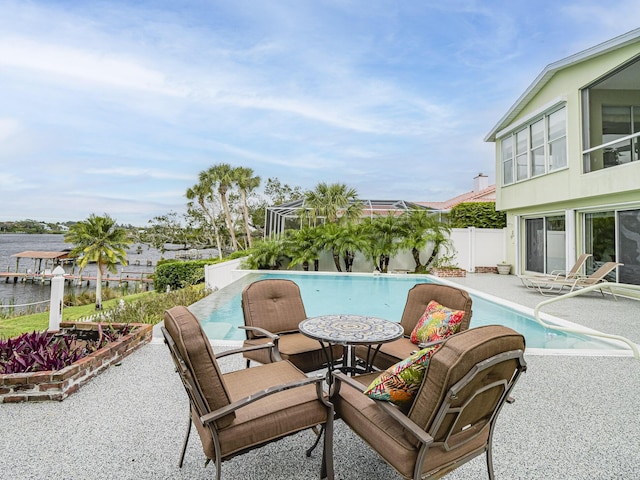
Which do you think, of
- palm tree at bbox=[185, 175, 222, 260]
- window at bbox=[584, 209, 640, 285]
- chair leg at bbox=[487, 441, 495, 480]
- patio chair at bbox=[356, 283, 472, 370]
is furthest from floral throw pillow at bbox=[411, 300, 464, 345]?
palm tree at bbox=[185, 175, 222, 260]

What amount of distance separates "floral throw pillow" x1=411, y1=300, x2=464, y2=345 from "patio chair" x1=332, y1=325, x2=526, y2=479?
128 centimetres

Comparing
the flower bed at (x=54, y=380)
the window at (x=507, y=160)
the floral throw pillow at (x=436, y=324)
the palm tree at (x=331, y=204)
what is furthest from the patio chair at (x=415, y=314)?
the palm tree at (x=331, y=204)

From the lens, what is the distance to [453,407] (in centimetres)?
173

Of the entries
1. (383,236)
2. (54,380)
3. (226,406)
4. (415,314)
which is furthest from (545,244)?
(54,380)

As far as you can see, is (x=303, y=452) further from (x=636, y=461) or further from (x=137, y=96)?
(x=137, y=96)

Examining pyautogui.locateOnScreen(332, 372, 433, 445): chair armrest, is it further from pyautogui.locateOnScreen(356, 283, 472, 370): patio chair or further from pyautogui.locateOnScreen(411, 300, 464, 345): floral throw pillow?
pyautogui.locateOnScreen(411, 300, 464, 345): floral throw pillow

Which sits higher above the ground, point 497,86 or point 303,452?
point 497,86

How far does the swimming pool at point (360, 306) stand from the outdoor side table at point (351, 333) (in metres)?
2.47

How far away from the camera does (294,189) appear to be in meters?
36.4

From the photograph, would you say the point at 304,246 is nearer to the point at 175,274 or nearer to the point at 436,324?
the point at 175,274

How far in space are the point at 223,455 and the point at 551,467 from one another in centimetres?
220

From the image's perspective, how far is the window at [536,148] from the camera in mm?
11008

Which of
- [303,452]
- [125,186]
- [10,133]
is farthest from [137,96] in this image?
[125,186]

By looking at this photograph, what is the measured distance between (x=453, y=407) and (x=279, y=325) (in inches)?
102
